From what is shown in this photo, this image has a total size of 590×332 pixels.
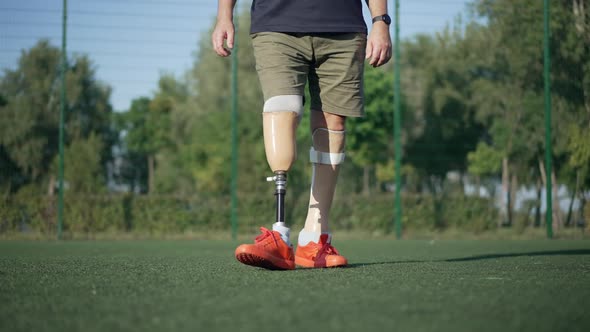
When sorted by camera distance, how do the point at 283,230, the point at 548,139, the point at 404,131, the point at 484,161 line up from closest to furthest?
the point at 283,230 → the point at 548,139 → the point at 484,161 → the point at 404,131

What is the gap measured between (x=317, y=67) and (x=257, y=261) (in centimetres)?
109

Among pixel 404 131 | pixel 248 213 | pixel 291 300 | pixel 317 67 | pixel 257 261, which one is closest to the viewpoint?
pixel 291 300

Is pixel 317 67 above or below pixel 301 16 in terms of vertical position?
below

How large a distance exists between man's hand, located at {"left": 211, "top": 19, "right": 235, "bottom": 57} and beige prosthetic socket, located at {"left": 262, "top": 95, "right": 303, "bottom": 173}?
1.09ft

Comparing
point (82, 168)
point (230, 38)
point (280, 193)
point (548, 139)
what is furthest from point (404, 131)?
point (280, 193)

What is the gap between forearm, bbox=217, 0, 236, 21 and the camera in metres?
3.32

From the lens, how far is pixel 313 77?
3.50 metres

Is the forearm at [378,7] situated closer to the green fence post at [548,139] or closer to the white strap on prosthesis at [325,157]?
the white strap on prosthesis at [325,157]

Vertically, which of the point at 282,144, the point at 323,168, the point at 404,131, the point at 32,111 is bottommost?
the point at 323,168

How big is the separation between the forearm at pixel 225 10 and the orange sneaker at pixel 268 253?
106 cm

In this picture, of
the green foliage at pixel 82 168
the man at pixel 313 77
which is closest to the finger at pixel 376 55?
the man at pixel 313 77

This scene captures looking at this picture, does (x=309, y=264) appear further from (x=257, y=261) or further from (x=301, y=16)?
(x=301, y=16)

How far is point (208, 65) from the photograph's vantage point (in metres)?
26.8

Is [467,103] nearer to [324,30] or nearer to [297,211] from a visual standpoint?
[297,211]
